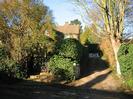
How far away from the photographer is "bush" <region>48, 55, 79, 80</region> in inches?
1125

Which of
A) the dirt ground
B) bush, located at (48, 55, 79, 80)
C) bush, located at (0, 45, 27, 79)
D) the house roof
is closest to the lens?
the dirt ground

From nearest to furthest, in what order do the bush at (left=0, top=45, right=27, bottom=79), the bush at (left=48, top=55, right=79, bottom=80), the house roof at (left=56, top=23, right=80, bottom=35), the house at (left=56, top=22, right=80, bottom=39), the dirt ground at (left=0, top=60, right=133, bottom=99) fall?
the dirt ground at (left=0, top=60, right=133, bottom=99), the bush at (left=0, top=45, right=27, bottom=79), the bush at (left=48, top=55, right=79, bottom=80), the house at (left=56, top=22, right=80, bottom=39), the house roof at (left=56, top=23, right=80, bottom=35)

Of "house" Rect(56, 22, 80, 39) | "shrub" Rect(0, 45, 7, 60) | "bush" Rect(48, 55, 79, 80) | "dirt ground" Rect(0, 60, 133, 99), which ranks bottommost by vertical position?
"dirt ground" Rect(0, 60, 133, 99)

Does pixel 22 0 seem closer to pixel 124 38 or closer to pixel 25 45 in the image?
pixel 25 45

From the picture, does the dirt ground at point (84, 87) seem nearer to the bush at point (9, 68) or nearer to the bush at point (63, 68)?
the bush at point (63, 68)

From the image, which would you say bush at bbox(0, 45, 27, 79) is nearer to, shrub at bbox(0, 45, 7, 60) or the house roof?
shrub at bbox(0, 45, 7, 60)

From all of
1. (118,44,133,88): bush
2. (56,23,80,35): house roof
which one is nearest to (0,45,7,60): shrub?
(118,44,133,88): bush

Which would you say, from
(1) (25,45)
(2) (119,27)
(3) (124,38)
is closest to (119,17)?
(2) (119,27)

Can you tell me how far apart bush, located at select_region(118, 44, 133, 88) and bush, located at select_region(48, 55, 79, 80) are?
159 inches

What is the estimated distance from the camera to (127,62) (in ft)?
88.5

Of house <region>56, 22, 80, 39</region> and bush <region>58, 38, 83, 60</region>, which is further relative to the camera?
house <region>56, 22, 80, 39</region>

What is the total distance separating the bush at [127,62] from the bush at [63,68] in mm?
4039

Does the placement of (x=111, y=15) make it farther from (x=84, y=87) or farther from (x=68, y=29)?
(x=68, y=29)

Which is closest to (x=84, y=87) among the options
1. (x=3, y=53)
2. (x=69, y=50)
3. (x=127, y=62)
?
(x=127, y=62)
